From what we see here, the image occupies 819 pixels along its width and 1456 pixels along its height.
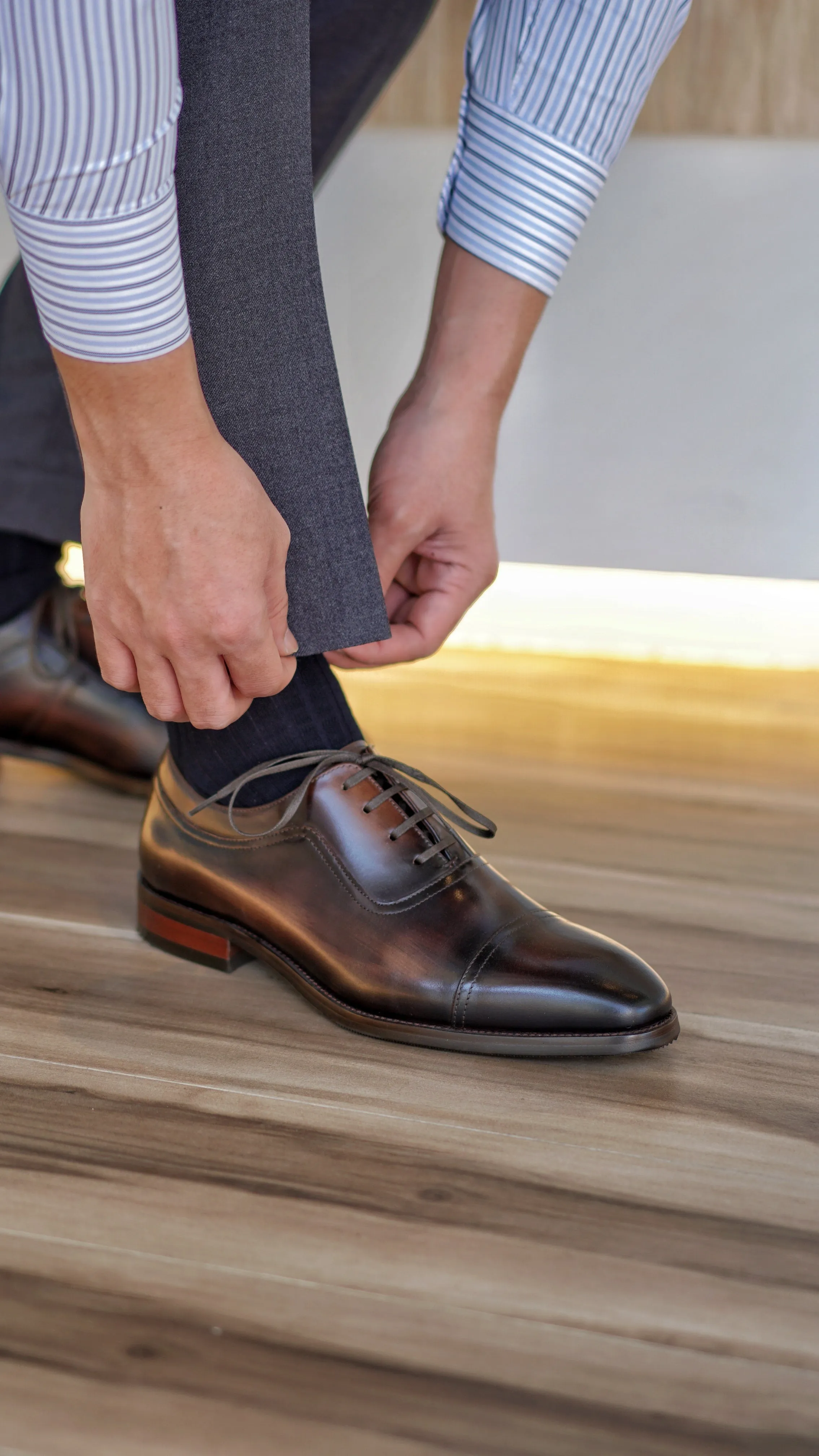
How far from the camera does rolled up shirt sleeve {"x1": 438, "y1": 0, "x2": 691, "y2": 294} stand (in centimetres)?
80

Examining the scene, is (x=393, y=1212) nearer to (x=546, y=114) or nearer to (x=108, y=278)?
(x=108, y=278)

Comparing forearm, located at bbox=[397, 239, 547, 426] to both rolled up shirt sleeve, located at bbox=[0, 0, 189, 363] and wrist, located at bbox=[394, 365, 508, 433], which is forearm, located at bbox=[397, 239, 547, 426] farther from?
rolled up shirt sleeve, located at bbox=[0, 0, 189, 363]

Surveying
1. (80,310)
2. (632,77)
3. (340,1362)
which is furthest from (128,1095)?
(632,77)

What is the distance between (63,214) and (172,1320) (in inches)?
→ 18.2

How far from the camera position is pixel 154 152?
0.53m

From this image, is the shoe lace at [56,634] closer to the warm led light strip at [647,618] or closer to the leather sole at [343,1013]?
the leather sole at [343,1013]

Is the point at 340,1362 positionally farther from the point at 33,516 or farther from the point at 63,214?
the point at 33,516

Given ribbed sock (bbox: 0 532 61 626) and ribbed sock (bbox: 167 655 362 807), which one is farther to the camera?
ribbed sock (bbox: 0 532 61 626)

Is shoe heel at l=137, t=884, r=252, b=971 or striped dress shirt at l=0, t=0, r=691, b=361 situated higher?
striped dress shirt at l=0, t=0, r=691, b=361

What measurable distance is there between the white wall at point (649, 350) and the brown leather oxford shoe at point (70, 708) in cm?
48

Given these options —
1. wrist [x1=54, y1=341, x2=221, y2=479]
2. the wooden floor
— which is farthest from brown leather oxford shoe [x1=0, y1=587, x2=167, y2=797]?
wrist [x1=54, y1=341, x2=221, y2=479]

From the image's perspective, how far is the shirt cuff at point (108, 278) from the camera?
0.53 metres

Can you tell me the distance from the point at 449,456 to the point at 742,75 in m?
0.78

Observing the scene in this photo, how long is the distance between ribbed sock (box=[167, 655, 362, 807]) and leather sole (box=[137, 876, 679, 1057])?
0.08 metres
